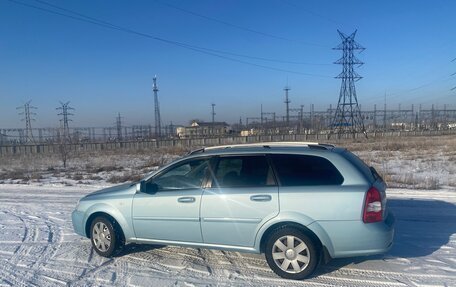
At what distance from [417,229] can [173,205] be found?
14.4ft

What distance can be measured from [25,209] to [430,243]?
8.90 m

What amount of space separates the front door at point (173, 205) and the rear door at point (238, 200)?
172 mm

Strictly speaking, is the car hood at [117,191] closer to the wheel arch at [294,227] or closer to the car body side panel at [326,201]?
the wheel arch at [294,227]

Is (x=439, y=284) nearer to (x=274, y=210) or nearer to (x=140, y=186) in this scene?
(x=274, y=210)

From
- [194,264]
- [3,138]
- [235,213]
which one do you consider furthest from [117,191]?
[3,138]

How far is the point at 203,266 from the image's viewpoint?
4.71 meters

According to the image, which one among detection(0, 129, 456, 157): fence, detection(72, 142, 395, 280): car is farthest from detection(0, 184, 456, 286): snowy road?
detection(0, 129, 456, 157): fence

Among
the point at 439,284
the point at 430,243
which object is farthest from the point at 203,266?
the point at 430,243

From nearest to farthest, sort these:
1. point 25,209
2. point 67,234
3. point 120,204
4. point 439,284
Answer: point 439,284 < point 120,204 < point 67,234 < point 25,209

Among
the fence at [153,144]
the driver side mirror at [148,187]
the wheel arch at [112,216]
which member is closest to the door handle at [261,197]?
the driver side mirror at [148,187]

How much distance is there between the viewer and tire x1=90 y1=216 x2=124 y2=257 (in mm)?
5090

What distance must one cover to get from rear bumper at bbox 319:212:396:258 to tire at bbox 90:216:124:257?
299 cm

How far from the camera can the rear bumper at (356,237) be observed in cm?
403

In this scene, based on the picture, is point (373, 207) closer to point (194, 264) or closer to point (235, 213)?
point (235, 213)
